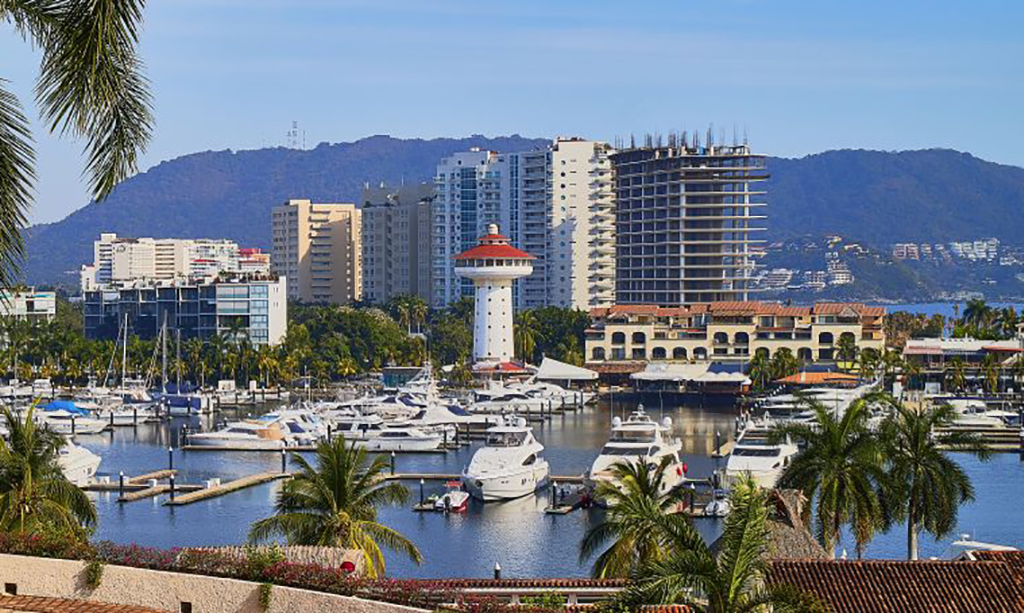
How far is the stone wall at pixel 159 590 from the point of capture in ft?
43.5

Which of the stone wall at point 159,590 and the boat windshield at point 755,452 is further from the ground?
the stone wall at point 159,590

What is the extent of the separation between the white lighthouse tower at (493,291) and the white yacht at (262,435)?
27677 millimetres

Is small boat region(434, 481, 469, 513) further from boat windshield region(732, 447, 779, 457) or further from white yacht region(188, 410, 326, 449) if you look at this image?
white yacht region(188, 410, 326, 449)

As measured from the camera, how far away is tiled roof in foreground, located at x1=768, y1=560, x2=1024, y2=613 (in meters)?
16.8

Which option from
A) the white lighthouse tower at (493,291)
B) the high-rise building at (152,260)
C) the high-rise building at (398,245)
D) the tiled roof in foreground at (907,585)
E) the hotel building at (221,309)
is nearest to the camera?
the tiled roof in foreground at (907,585)

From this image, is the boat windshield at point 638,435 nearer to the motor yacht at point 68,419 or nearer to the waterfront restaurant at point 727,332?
the motor yacht at point 68,419

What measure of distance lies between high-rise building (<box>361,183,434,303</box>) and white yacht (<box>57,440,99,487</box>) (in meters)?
89.4

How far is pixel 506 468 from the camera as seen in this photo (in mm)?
51500

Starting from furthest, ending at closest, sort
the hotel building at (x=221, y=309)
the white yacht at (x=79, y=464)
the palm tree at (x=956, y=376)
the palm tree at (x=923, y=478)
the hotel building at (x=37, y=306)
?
1. the hotel building at (x=37, y=306)
2. the hotel building at (x=221, y=309)
3. the palm tree at (x=956, y=376)
4. the white yacht at (x=79, y=464)
5. the palm tree at (x=923, y=478)

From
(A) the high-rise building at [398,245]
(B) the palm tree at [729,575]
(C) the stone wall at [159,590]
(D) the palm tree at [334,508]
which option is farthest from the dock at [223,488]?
(A) the high-rise building at [398,245]

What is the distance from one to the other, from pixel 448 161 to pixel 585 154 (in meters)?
14.8

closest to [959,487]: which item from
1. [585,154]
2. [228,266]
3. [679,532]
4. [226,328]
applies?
[679,532]

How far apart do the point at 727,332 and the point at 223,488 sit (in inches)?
2097

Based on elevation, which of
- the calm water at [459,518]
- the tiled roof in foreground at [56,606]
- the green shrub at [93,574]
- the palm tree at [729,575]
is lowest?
the calm water at [459,518]
